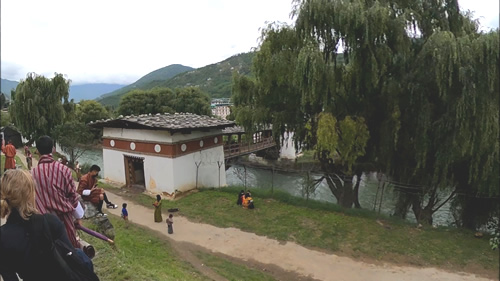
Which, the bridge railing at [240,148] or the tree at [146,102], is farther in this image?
the tree at [146,102]

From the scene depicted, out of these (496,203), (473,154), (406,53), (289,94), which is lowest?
(496,203)

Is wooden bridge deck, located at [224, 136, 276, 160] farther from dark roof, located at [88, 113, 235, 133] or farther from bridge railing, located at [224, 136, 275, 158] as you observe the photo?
dark roof, located at [88, 113, 235, 133]

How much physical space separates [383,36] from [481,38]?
265 cm

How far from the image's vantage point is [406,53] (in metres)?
11.2

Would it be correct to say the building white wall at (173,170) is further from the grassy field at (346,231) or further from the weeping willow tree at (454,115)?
the weeping willow tree at (454,115)

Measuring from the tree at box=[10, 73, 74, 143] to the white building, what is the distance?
8441mm

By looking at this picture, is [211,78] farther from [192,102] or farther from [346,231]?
[346,231]

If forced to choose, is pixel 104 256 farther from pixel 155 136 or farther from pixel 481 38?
pixel 481 38

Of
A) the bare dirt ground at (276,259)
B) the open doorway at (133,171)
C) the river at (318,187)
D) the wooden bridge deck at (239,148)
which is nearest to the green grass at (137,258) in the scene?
the bare dirt ground at (276,259)

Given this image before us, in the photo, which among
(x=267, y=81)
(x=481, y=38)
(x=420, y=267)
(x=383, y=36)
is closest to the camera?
(x=420, y=267)

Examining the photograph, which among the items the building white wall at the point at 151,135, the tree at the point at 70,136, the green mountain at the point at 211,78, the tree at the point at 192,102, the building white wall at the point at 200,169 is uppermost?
the green mountain at the point at 211,78

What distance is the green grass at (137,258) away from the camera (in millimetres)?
5457

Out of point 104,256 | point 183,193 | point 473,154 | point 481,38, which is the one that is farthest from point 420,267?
point 183,193

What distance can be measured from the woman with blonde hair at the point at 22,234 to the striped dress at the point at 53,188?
1199 mm
